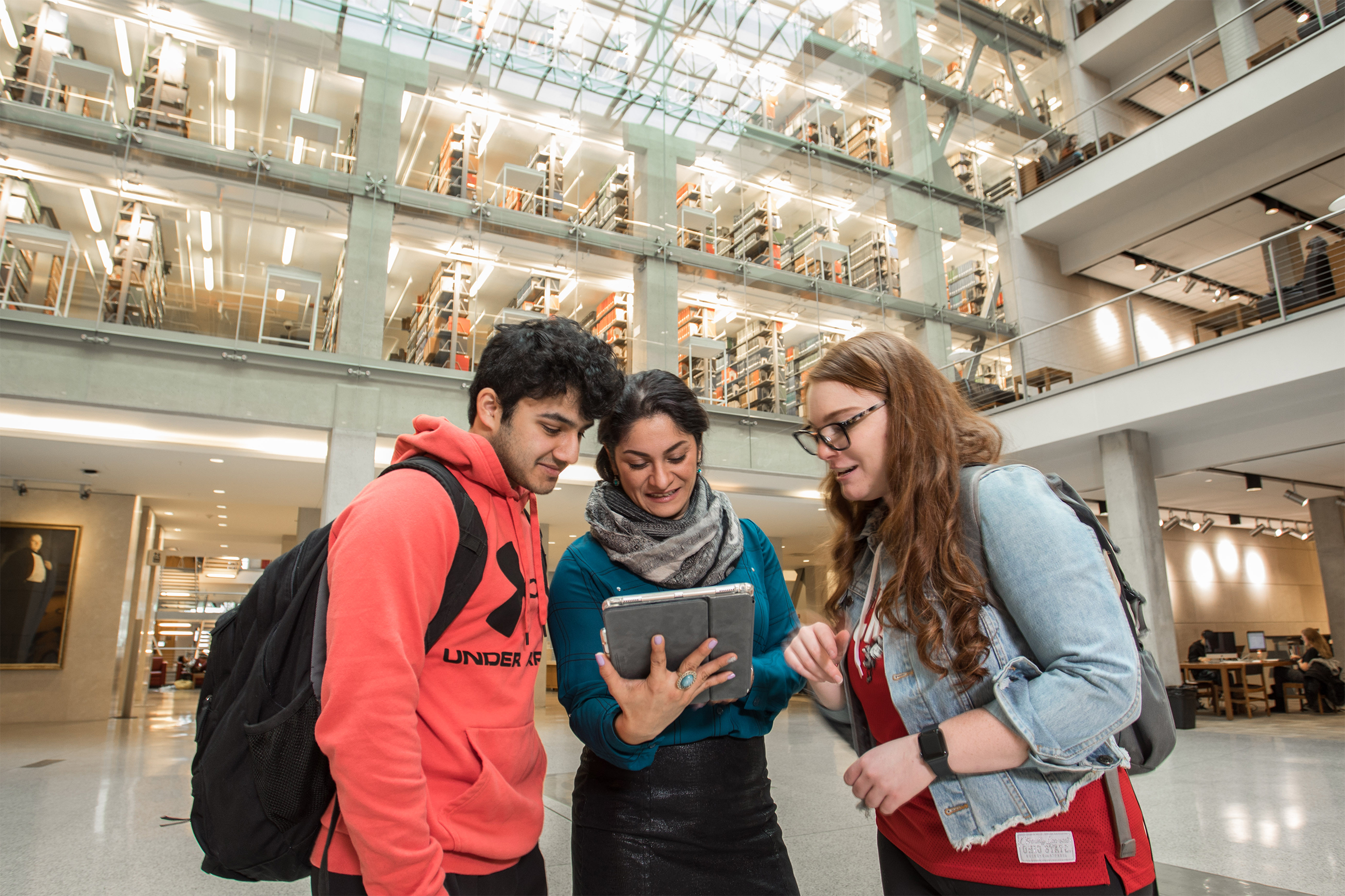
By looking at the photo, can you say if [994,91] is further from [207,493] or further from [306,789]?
[306,789]

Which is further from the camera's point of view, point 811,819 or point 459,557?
point 811,819

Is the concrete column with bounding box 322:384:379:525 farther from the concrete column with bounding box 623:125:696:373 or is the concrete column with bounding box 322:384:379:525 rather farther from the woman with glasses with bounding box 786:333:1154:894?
the woman with glasses with bounding box 786:333:1154:894

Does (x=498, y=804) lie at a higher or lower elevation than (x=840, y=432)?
lower

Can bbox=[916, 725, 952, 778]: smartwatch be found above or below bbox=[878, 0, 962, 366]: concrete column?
below

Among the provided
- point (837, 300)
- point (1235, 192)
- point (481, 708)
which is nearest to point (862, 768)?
point (481, 708)

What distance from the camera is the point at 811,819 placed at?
3768mm

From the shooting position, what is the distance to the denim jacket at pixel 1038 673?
859 mm

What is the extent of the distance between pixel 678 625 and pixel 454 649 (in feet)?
1.11

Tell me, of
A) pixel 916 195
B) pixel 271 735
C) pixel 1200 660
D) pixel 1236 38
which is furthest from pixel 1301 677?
pixel 271 735

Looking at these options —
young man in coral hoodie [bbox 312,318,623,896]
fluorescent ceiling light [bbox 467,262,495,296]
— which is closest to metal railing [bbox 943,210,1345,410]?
young man in coral hoodie [bbox 312,318,623,896]

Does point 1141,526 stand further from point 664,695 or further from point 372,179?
point 372,179

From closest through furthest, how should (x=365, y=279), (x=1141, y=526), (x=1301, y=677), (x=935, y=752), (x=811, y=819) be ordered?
(x=935, y=752)
(x=811, y=819)
(x=1141, y=526)
(x=365, y=279)
(x=1301, y=677)

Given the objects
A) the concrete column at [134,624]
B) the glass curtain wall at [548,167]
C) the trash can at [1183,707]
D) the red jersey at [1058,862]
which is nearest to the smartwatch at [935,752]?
the red jersey at [1058,862]

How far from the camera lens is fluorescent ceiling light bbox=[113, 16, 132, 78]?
372 inches
